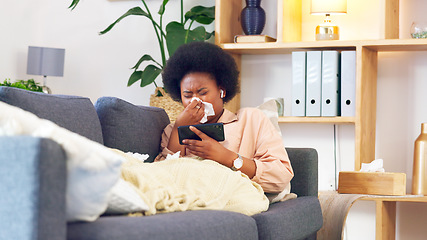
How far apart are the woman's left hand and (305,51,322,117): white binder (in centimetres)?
125

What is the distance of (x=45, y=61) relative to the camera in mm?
4168

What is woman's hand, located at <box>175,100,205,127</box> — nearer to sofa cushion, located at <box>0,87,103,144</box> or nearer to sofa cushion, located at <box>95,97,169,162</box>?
sofa cushion, located at <box>95,97,169,162</box>

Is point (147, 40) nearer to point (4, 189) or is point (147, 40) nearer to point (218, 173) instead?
point (218, 173)

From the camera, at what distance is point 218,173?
6.26ft

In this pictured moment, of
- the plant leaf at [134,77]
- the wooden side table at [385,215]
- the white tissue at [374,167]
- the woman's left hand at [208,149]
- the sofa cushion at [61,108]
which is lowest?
the wooden side table at [385,215]

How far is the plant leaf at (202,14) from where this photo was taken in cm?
371

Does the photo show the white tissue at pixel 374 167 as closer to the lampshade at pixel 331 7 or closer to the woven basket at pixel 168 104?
the lampshade at pixel 331 7

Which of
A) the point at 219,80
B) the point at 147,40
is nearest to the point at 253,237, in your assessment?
the point at 219,80

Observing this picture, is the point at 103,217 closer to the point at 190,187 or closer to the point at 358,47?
the point at 190,187

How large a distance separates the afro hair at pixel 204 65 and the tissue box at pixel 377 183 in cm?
79

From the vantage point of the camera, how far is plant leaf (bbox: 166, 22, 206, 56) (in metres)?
3.59

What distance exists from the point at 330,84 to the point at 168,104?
3.09 ft

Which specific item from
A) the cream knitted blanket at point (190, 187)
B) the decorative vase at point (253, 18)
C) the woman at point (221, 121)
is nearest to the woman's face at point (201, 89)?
the woman at point (221, 121)

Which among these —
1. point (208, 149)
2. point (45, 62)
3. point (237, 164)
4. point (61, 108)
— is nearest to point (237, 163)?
point (237, 164)
